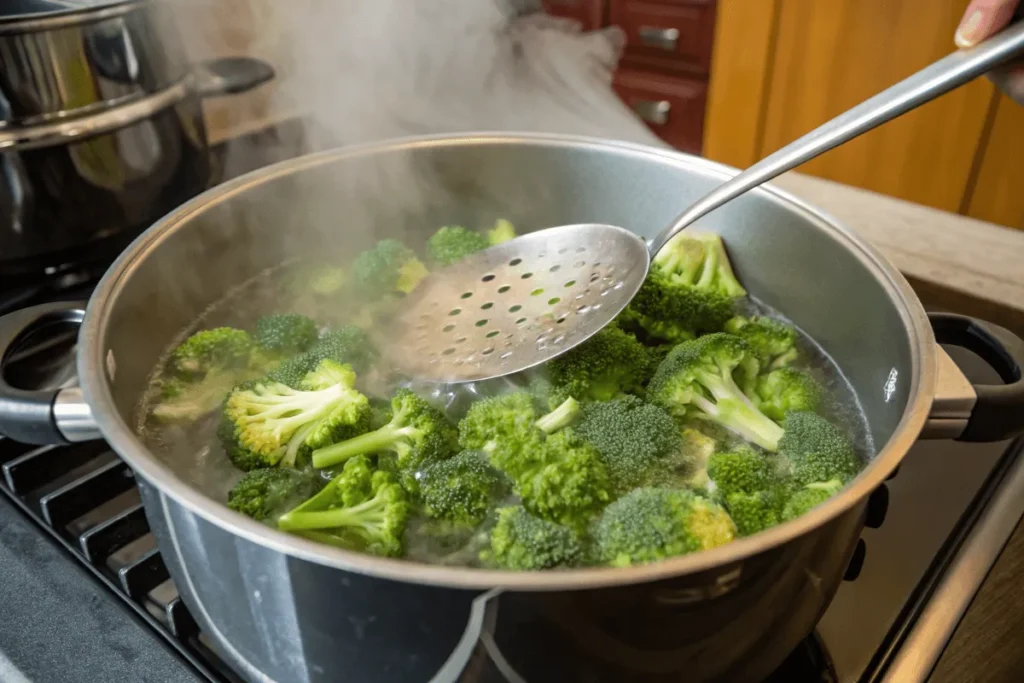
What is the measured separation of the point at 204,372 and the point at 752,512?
0.57 meters

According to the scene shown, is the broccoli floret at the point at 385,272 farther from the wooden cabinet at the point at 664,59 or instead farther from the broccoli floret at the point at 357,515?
the wooden cabinet at the point at 664,59

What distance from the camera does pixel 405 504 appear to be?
0.64 m

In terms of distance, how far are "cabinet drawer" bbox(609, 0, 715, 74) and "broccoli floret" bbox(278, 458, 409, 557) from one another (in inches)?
81.2

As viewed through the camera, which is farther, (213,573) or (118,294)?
(118,294)

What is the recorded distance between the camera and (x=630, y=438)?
2.37 feet

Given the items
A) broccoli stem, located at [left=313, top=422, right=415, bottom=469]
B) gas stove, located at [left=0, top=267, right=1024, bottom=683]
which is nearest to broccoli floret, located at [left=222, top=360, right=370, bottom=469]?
broccoli stem, located at [left=313, top=422, right=415, bottom=469]

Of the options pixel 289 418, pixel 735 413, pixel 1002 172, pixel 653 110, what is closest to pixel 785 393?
pixel 735 413

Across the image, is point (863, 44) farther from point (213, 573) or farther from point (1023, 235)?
point (213, 573)

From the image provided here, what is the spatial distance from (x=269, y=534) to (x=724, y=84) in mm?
2184

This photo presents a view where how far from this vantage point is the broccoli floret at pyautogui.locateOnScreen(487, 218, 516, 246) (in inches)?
40.5

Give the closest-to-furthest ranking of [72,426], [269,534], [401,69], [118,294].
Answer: [269,534]
[72,426]
[118,294]
[401,69]

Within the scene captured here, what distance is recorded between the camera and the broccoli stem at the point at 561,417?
75cm

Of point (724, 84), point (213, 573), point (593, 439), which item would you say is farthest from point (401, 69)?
point (213, 573)

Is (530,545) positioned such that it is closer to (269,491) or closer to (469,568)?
(469,568)
